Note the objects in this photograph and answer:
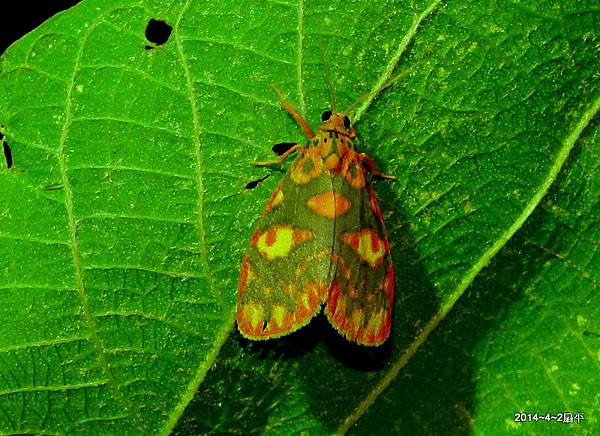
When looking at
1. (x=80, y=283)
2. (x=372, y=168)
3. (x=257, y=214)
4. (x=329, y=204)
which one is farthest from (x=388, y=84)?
(x=80, y=283)

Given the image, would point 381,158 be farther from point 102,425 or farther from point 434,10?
point 102,425

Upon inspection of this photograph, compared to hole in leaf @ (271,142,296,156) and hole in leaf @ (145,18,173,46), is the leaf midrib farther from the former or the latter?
hole in leaf @ (271,142,296,156)

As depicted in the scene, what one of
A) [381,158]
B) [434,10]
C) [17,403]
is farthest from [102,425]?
[434,10]

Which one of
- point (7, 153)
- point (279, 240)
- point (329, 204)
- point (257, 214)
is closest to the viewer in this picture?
point (7, 153)

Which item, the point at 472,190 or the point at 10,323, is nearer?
the point at 10,323

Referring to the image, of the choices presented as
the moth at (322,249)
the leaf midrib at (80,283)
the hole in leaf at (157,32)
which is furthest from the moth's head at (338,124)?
the leaf midrib at (80,283)

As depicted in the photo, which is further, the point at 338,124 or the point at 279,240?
the point at 279,240

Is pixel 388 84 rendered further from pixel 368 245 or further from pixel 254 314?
pixel 254 314
